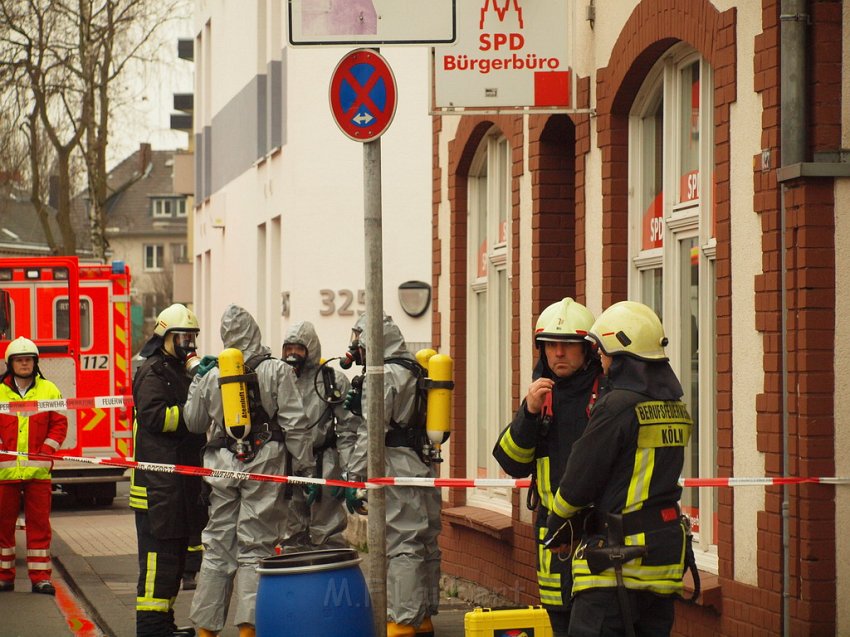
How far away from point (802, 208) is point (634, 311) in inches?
Answer: 63.6

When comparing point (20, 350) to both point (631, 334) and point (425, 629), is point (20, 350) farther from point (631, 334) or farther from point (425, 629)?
point (631, 334)

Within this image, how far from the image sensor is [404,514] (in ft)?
31.5

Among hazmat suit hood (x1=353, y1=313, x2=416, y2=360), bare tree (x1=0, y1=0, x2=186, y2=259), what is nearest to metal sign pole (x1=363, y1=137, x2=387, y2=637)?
hazmat suit hood (x1=353, y1=313, x2=416, y2=360)

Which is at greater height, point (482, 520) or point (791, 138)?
point (791, 138)

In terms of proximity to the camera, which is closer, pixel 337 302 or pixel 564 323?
pixel 564 323

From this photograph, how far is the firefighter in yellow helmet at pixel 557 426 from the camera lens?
6.56m

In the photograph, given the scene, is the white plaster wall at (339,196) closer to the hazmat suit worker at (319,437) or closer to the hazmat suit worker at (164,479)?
the hazmat suit worker at (319,437)

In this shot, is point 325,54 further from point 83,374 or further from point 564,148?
point 564,148

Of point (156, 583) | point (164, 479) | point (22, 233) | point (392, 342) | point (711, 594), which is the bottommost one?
point (156, 583)

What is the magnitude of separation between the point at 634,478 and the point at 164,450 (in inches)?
189

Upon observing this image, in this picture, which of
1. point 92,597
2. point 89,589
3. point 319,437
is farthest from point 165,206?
point 319,437

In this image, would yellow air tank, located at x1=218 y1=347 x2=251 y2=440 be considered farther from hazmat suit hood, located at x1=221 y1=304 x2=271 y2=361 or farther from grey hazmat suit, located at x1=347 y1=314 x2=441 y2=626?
grey hazmat suit, located at x1=347 y1=314 x2=441 y2=626

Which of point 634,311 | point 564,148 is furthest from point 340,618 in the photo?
point 564,148

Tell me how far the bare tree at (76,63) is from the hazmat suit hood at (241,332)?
2816cm
